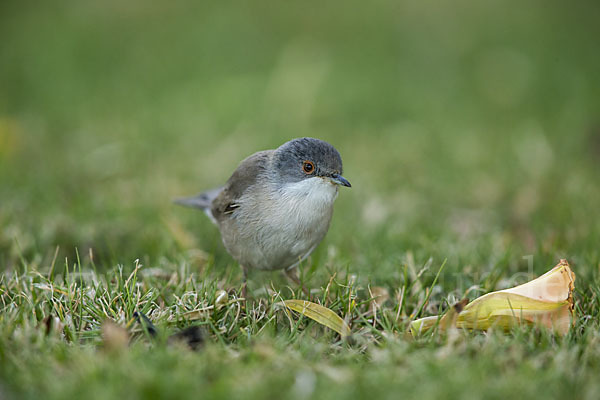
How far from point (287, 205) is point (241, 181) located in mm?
533

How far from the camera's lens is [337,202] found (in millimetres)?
6422

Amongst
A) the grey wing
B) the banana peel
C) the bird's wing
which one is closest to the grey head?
the bird's wing

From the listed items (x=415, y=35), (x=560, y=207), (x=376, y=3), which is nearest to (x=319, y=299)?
(x=560, y=207)

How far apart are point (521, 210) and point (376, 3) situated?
6520 mm

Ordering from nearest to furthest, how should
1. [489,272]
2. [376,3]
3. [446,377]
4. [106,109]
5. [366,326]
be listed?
[446,377], [366,326], [489,272], [106,109], [376,3]

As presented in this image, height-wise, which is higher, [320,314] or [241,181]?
[241,181]

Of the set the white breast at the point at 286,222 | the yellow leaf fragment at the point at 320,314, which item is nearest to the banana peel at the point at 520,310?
the yellow leaf fragment at the point at 320,314

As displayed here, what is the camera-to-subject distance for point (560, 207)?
564cm

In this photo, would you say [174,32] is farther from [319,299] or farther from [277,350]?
[277,350]

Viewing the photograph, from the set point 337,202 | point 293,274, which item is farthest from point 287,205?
point 337,202

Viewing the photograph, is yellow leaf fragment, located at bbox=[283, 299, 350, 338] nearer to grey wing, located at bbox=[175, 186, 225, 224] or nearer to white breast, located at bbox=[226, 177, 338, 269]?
white breast, located at bbox=[226, 177, 338, 269]

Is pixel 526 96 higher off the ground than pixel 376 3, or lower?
lower

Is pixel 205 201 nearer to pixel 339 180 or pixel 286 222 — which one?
pixel 286 222

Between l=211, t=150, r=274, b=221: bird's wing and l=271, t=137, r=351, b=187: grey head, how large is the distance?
204mm
